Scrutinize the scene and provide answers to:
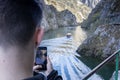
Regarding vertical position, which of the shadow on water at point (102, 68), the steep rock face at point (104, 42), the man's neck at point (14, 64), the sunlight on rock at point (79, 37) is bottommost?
the shadow on water at point (102, 68)

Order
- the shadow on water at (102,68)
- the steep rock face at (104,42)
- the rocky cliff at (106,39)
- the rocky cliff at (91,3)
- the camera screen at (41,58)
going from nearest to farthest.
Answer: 1. the camera screen at (41,58)
2. the shadow on water at (102,68)
3. the steep rock face at (104,42)
4. the rocky cliff at (106,39)
5. the rocky cliff at (91,3)

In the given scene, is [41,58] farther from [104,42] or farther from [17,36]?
[104,42]

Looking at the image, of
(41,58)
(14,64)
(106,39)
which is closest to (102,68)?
(106,39)

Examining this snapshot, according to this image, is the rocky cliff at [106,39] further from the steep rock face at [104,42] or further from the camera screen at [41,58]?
the camera screen at [41,58]

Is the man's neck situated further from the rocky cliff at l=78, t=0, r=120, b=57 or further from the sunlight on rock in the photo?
the sunlight on rock

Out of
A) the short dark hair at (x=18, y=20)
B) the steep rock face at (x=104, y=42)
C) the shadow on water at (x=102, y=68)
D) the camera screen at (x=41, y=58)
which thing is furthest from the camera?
the steep rock face at (x=104, y=42)

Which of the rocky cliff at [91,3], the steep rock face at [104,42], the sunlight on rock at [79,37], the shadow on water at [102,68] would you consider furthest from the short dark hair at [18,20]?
the rocky cliff at [91,3]

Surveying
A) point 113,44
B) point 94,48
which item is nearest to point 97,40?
point 94,48
